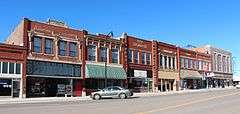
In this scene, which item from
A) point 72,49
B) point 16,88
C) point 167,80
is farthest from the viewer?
point 167,80

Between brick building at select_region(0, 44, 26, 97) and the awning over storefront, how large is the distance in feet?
128

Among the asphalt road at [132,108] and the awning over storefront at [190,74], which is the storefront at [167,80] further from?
the asphalt road at [132,108]

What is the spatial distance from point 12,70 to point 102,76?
14.3m

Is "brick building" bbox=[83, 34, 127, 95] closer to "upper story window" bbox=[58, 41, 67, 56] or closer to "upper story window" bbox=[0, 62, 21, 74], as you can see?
"upper story window" bbox=[58, 41, 67, 56]

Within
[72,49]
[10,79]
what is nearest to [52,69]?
[72,49]

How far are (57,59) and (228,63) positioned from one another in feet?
202

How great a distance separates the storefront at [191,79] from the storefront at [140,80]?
12.5m

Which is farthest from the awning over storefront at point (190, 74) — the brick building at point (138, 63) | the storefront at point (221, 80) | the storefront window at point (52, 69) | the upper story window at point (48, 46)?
the upper story window at point (48, 46)

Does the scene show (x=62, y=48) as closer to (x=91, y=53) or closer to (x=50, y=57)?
(x=50, y=57)

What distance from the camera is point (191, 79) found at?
82.2 metres

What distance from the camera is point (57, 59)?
50.8m

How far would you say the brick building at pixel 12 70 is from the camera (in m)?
44.8

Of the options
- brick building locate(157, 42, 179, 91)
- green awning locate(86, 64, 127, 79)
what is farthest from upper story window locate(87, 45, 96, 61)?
brick building locate(157, 42, 179, 91)

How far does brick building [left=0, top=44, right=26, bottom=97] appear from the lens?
147ft
